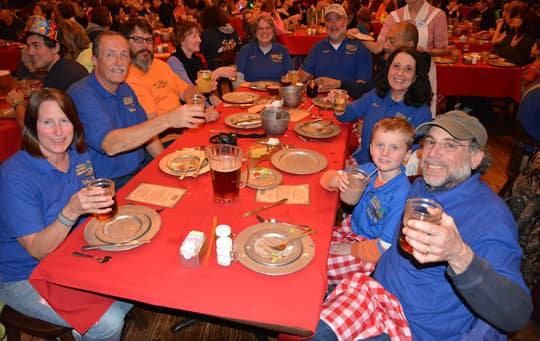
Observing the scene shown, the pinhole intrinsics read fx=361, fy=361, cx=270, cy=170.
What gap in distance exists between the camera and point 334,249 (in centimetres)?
202

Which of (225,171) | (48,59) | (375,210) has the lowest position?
(375,210)

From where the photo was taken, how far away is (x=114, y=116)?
8.25 ft

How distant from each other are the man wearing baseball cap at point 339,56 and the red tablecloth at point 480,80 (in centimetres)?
162

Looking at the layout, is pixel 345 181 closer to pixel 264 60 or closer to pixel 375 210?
pixel 375 210

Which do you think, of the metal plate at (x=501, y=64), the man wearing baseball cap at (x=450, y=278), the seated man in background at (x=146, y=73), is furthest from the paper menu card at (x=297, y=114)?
the metal plate at (x=501, y=64)

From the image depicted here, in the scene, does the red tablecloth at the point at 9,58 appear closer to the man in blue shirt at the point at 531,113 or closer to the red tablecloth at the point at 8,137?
the red tablecloth at the point at 8,137

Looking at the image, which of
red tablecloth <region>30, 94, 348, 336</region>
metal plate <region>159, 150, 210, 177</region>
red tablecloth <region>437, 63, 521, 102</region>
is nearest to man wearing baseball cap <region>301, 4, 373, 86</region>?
red tablecloth <region>437, 63, 521, 102</region>

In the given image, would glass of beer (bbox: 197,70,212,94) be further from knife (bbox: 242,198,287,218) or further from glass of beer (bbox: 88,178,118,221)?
glass of beer (bbox: 88,178,118,221)

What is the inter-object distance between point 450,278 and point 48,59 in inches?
138

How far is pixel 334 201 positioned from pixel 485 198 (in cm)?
67

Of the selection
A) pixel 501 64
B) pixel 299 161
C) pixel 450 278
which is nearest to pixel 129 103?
pixel 299 161

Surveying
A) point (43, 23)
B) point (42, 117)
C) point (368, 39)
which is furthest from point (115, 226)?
point (368, 39)

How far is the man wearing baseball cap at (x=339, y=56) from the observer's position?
4.06 meters

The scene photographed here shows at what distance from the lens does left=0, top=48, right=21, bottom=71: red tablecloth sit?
555 cm
